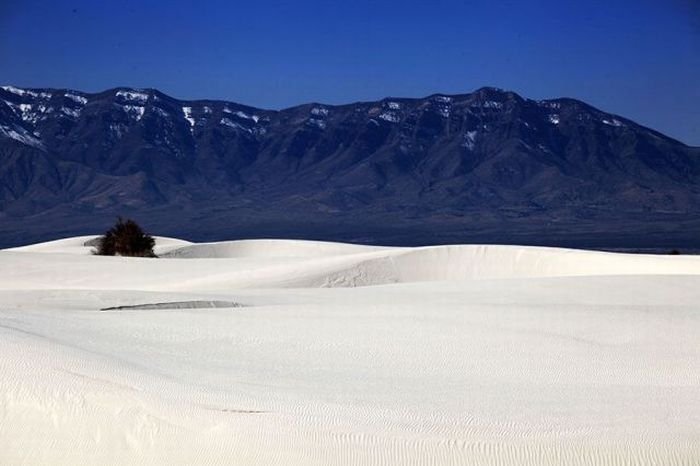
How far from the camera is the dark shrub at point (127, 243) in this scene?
4012 centimetres

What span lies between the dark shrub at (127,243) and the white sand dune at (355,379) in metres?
21.9

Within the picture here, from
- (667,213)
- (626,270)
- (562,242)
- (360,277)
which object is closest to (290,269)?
(360,277)

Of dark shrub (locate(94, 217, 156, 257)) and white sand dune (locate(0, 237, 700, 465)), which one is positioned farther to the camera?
dark shrub (locate(94, 217, 156, 257))

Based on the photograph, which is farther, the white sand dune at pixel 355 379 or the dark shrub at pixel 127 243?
the dark shrub at pixel 127 243

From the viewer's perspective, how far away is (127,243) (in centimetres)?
4019

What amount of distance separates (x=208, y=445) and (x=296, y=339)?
4.22 m

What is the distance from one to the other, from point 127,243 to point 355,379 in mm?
31117

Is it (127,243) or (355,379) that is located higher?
(127,243)

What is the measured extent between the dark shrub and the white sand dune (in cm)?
2191

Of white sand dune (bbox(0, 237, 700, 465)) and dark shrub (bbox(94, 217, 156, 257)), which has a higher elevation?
dark shrub (bbox(94, 217, 156, 257))

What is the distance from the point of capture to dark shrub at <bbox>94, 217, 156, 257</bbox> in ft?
132

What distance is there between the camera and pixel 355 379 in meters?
10.0

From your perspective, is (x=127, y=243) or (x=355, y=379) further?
(x=127, y=243)

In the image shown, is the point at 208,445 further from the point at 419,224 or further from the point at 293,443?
the point at 419,224
